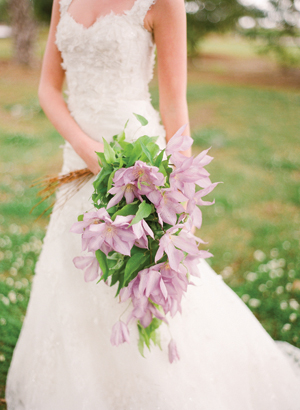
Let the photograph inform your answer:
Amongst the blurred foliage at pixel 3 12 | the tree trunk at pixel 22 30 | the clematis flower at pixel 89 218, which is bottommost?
the clematis flower at pixel 89 218

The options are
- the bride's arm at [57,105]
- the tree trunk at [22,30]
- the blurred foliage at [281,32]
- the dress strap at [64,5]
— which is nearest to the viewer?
the bride's arm at [57,105]

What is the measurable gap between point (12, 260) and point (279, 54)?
14422mm

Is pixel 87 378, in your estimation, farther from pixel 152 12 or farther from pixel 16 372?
pixel 152 12

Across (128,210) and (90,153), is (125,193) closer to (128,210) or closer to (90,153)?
(128,210)

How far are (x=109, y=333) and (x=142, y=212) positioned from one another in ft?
2.90

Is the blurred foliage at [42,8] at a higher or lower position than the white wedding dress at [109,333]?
higher

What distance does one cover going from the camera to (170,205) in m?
1.32

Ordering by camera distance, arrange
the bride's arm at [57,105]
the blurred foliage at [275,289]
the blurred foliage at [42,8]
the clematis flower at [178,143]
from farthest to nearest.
Result: the blurred foliage at [42,8] → the blurred foliage at [275,289] → the bride's arm at [57,105] → the clematis flower at [178,143]

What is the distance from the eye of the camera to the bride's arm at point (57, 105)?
1827mm

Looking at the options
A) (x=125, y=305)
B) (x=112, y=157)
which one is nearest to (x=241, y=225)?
(x=125, y=305)

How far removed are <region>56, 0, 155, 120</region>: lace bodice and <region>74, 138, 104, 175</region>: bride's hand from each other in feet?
0.62

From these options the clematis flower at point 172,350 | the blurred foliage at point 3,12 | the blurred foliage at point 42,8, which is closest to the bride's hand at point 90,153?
the clematis flower at point 172,350

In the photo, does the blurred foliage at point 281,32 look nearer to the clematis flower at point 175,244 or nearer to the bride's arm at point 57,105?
the bride's arm at point 57,105

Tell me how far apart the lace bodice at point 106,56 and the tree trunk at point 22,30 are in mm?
12944
